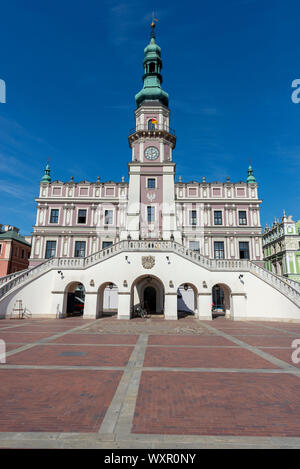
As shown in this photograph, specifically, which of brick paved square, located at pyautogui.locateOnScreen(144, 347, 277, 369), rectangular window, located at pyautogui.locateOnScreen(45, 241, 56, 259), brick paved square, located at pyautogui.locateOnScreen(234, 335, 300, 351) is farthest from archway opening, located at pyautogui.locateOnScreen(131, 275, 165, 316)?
brick paved square, located at pyautogui.locateOnScreen(144, 347, 277, 369)

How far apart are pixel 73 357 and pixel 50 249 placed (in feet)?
90.9

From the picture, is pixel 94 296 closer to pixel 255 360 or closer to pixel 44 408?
pixel 255 360

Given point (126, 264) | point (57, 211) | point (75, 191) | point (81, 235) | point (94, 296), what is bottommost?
point (94, 296)

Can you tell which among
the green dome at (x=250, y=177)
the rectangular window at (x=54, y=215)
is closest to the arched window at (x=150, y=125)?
the green dome at (x=250, y=177)

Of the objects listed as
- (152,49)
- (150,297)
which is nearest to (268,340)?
(150,297)

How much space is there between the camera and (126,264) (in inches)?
928

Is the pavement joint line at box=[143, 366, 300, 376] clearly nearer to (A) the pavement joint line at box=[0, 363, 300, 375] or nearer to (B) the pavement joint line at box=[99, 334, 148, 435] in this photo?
(A) the pavement joint line at box=[0, 363, 300, 375]

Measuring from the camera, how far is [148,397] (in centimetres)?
612

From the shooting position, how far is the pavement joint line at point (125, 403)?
4777 mm

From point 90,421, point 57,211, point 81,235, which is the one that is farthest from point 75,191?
point 90,421

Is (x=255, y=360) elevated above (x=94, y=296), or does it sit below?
below

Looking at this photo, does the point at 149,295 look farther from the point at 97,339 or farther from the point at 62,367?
the point at 62,367

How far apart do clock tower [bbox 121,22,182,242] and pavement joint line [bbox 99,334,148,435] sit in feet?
67.8
